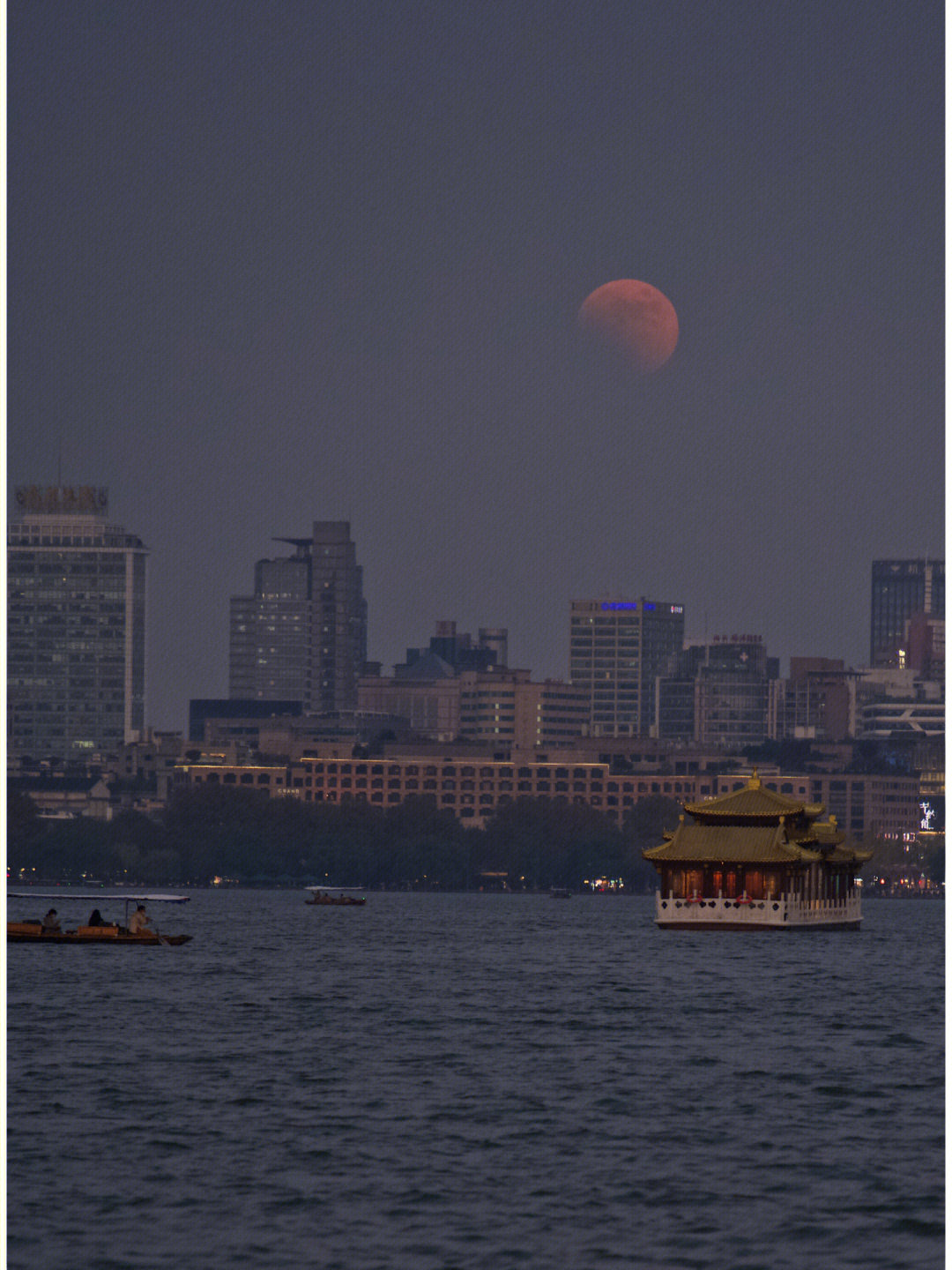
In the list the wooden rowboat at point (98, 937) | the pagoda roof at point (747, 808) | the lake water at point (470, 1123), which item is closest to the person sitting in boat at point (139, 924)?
the wooden rowboat at point (98, 937)

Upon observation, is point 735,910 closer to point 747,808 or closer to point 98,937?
point 747,808

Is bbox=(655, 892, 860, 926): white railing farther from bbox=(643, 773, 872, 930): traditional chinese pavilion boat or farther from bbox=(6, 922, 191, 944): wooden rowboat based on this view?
bbox=(6, 922, 191, 944): wooden rowboat

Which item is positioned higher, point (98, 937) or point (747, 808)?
point (747, 808)

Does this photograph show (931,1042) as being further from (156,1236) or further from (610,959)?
(610,959)

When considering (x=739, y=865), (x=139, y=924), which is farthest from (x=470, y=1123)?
(x=739, y=865)

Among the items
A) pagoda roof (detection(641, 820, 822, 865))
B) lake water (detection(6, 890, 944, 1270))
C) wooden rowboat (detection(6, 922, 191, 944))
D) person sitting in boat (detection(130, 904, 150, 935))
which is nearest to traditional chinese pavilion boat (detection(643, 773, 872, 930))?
pagoda roof (detection(641, 820, 822, 865))

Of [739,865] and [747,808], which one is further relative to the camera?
[747,808]
